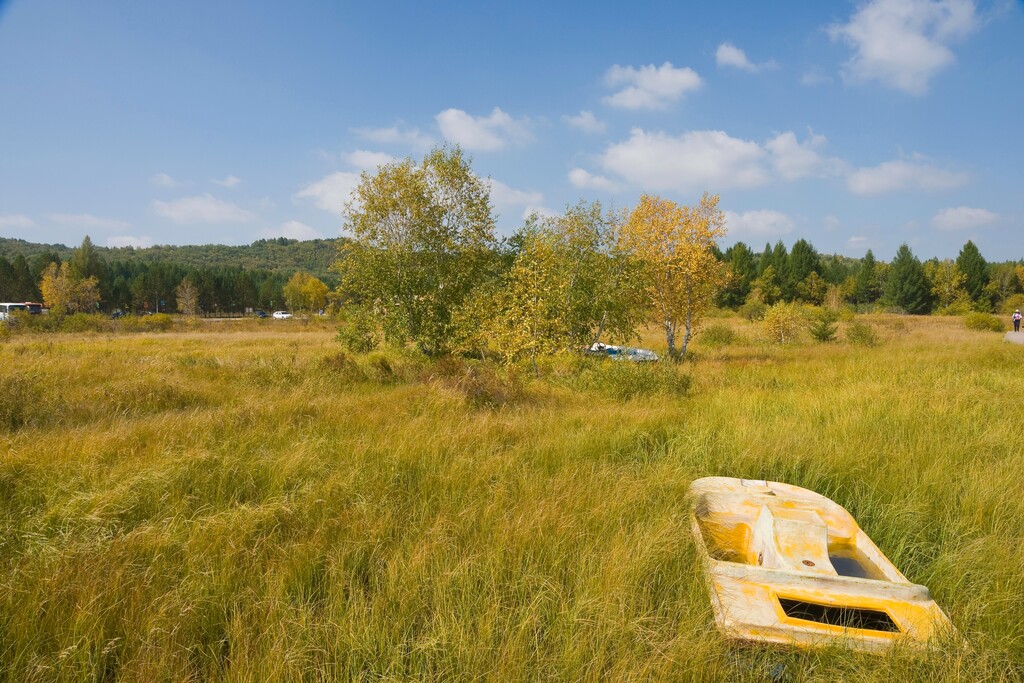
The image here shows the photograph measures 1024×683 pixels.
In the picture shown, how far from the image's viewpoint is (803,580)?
8.48 feet

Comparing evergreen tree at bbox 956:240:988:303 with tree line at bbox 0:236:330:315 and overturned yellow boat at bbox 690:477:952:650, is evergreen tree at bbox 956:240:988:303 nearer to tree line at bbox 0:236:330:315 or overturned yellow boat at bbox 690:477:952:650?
overturned yellow boat at bbox 690:477:952:650

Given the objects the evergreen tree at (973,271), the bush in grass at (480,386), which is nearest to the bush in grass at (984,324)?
the bush in grass at (480,386)

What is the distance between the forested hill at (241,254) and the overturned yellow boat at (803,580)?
139 meters

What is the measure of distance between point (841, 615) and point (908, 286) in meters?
71.4

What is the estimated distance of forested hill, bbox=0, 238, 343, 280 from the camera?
14112 centimetres

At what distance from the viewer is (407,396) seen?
307 inches

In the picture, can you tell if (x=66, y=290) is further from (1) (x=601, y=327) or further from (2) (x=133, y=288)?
(1) (x=601, y=327)

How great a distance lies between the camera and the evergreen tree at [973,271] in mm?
59062

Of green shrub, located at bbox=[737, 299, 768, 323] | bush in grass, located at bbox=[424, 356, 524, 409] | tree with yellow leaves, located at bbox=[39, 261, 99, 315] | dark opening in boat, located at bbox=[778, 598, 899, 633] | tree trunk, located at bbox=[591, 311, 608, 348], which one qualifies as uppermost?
tree with yellow leaves, located at bbox=[39, 261, 99, 315]

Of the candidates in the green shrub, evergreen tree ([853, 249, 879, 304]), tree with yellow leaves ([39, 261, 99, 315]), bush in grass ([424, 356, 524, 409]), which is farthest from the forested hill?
bush in grass ([424, 356, 524, 409])

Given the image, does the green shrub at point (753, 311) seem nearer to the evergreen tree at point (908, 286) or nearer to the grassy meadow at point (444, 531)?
the evergreen tree at point (908, 286)

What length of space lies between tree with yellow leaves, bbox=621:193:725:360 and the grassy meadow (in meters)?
8.56

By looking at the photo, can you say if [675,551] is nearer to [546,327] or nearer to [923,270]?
[546,327]

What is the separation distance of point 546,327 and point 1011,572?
8.72 m
